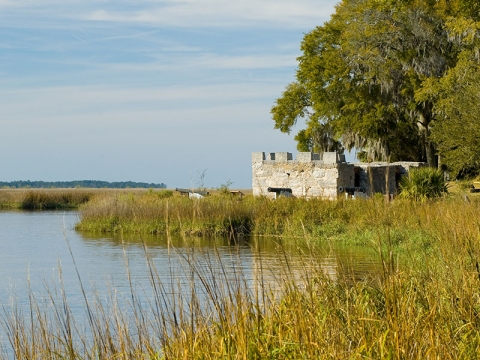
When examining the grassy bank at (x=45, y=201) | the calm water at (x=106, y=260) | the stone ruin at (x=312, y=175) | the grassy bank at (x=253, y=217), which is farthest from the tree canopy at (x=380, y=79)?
the grassy bank at (x=45, y=201)

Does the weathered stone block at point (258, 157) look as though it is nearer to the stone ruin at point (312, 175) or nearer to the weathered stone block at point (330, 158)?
the stone ruin at point (312, 175)

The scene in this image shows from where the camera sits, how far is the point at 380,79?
32938 mm

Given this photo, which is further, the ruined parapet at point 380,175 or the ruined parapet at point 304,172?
the ruined parapet at point 380,175

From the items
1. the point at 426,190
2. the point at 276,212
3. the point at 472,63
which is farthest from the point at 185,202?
the point at 472,63

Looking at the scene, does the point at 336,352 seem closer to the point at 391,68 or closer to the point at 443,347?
the point at 443,347

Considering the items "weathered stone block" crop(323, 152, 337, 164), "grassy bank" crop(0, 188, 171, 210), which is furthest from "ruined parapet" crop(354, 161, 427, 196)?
"grassy bank" crop(0, 188, 171, 210)

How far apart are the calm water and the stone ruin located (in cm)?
569

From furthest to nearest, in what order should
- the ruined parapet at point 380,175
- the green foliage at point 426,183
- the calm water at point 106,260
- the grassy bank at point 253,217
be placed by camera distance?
1. the ruined parapet at point 380,175
2. the green foliage at point 426,183
3. the grassy bank at point 253,217
4. the calm water at point 106,260

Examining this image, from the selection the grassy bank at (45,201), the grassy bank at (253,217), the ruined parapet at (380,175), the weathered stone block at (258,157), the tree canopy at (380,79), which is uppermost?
the tree canopy at (380,79)

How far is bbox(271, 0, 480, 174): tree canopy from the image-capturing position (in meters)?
31.3

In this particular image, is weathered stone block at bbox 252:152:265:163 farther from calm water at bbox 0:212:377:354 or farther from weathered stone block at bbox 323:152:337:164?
calm water at bbox 0:212:377:354

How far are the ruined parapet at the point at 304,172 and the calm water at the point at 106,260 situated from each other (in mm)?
5704

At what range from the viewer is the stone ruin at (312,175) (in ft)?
85.9

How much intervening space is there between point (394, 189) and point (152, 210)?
31.1ft
